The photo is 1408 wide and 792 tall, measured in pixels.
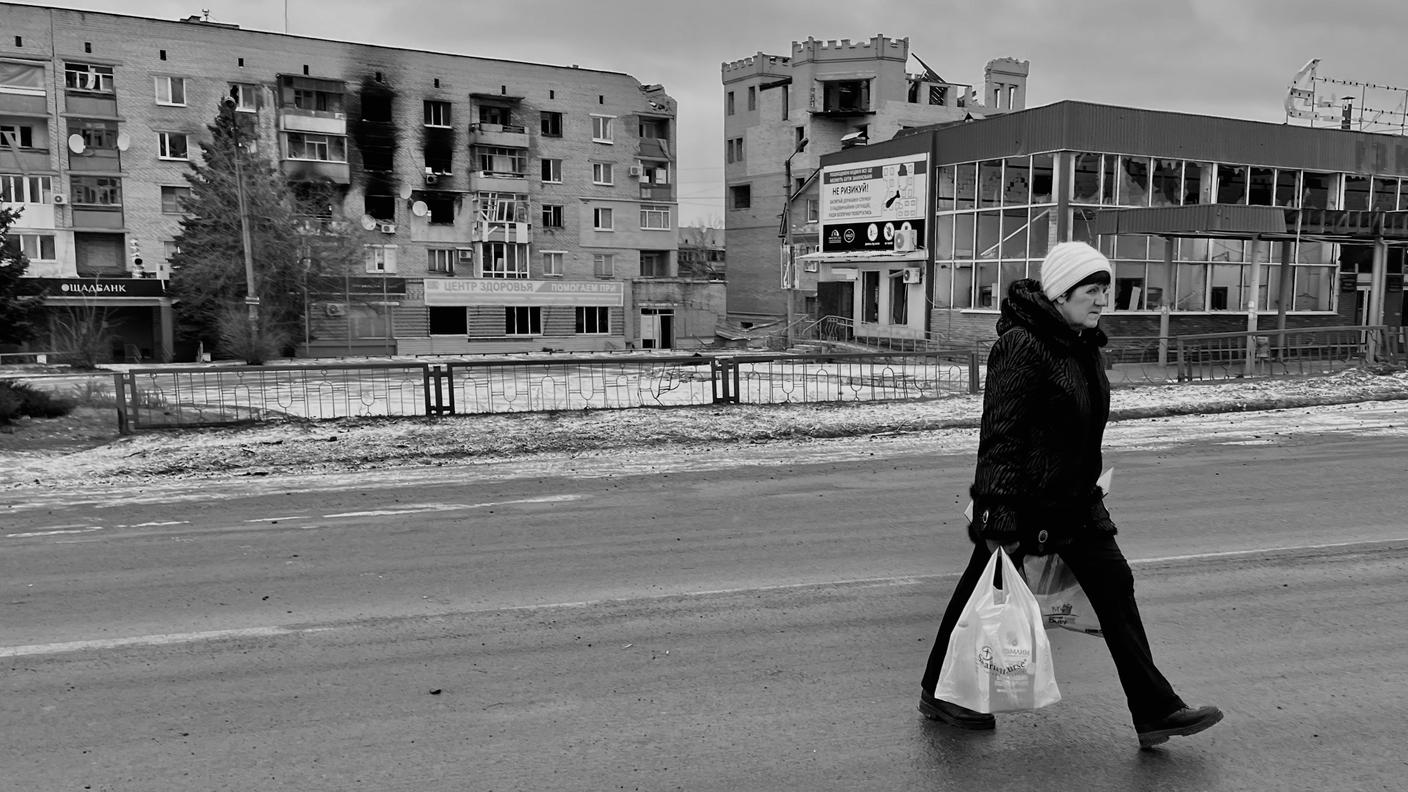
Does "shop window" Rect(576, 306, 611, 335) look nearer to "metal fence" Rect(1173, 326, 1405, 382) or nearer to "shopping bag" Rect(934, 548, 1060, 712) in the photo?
"metal fence" Rect(1173, 326, 1405, 382)

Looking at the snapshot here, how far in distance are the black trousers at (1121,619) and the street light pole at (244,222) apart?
39.3 metres

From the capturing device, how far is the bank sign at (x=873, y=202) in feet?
120

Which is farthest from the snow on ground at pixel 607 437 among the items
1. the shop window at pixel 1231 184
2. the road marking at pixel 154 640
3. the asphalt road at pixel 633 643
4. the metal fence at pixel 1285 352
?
the shop window at pixel 1231 184

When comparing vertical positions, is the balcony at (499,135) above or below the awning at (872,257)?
above

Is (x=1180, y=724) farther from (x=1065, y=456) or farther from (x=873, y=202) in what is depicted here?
(x=873, y=202)

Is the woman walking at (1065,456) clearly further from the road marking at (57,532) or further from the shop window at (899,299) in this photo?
the shop window at (899,299)

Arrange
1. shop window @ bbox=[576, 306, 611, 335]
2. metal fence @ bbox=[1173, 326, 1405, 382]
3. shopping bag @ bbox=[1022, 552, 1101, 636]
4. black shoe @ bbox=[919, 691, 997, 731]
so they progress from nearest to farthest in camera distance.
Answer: shopping bag @ bbox=[1022, 552, 1101, 636]
black shoe @ bbox=[919, 691, 997, 731]
metal fence @ bbox=[1173, 326, 1405, 382]
shop window @ bbox=[576, 306, 611, 335]

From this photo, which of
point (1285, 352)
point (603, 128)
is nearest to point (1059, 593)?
point (1285, 352)

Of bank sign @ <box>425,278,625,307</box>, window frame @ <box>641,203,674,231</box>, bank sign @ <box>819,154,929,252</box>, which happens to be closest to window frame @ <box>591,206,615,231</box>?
window frame @ <box>641,203,674,231</box>

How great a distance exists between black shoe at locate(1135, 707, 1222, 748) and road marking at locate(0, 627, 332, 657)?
13.4 ft

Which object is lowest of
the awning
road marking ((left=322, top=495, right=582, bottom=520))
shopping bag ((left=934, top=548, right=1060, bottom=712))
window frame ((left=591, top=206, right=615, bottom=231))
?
road marking ((left=322, top=495, right=582, bottom=520))

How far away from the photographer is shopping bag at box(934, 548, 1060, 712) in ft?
11.9

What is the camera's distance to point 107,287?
43375 mm

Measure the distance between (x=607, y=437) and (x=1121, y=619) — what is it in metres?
9.78
